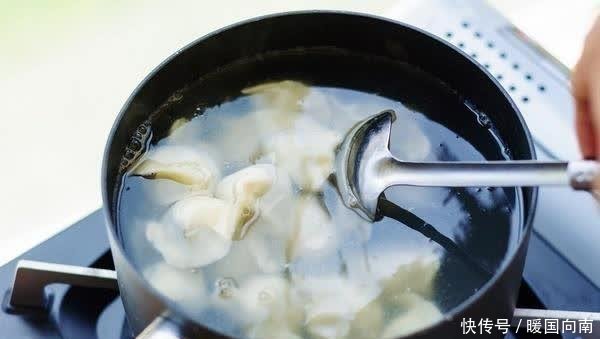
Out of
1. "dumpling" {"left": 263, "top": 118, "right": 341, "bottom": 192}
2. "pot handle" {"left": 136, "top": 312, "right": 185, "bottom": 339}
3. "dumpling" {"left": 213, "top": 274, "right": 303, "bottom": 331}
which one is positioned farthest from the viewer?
"dumpling" {"left": 263, "top": 118, "right": 341, "bottom": 192}

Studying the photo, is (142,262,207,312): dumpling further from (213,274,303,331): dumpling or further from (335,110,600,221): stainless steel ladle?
(335,110,600,221): stainless steel ladle

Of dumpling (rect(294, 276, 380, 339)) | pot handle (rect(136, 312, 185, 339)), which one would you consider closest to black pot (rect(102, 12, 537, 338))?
pot handle (rect(136, 312, 185, 339))

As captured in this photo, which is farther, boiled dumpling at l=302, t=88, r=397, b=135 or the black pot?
boiled dumpling at l=302, t=88, r=397, b=135

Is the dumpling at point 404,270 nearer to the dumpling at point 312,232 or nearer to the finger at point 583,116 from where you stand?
the dumpling at point 312,232

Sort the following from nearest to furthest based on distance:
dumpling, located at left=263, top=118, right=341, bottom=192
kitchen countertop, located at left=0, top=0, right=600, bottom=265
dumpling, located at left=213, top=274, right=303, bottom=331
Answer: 1. dumpling, located at left=213, top=274, right=303, bottom=331
2. dumpling, located at left=263, top=118, right=341, bottom=192
3. kitchen countertop, located at left=0, top=0, right=600, bottom=265

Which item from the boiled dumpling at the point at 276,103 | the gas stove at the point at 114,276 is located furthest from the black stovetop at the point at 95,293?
the boiled dumpling at the point at 276,103

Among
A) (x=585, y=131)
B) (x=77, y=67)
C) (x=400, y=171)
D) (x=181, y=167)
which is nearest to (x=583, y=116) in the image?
(x=585, y=131)
